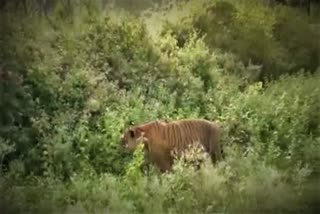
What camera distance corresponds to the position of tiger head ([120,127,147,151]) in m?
2.78

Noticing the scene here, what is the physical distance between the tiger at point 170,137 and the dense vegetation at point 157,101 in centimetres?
3

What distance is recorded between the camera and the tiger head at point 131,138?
9.12ft

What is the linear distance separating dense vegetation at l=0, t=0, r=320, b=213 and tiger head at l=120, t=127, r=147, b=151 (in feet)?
0.10

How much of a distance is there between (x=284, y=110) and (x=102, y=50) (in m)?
0.81

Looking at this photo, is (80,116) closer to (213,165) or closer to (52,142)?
(52,142)

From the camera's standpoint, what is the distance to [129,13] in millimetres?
2824

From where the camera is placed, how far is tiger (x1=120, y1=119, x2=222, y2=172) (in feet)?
9.16

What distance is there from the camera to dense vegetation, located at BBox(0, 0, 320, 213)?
2.73 metres

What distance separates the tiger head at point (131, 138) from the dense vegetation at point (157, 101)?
3 centimetres

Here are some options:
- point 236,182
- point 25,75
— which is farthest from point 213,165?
point 25,75

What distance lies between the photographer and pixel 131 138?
2.79 metres

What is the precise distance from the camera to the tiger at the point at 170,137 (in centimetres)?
279

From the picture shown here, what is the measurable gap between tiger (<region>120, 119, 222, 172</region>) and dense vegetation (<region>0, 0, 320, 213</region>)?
0.11 ft

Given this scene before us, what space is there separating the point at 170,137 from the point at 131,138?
0.54ft
